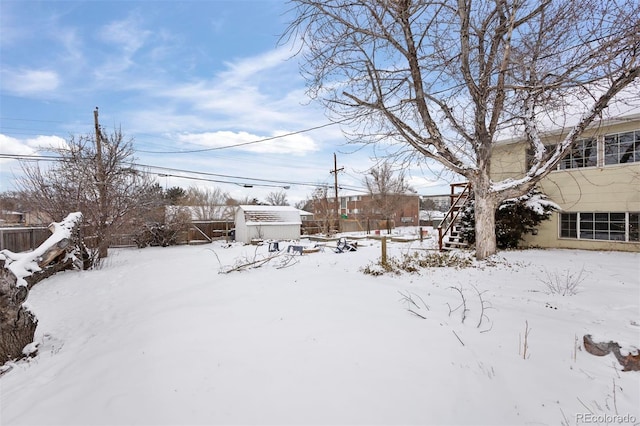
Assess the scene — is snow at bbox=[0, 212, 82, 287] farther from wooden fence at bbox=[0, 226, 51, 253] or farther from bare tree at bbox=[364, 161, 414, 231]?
bare tree at bbox=[364, 161, 414, 231]

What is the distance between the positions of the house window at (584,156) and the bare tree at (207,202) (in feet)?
91.9

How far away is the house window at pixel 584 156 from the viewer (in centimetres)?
1018

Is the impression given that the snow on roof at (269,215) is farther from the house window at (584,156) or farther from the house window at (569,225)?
the house window at (584,156)

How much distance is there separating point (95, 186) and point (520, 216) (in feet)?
51.9

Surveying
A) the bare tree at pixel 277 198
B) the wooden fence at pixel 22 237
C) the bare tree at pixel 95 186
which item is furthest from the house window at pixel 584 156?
the bare tree at pixel 277 198

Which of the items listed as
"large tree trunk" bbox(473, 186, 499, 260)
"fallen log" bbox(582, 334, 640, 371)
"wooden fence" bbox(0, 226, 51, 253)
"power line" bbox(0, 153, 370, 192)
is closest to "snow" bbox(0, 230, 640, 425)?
"fallen log" bbox(582, 334, 640, 371)

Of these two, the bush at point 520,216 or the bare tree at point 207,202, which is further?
the bare tree at point 207,202

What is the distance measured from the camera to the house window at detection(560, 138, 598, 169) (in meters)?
10.2

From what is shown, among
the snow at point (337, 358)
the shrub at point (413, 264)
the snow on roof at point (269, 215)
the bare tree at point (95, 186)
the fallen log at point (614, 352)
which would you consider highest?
the bare tree at point (95, 186)

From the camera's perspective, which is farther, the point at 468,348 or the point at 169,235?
the point at 169,235

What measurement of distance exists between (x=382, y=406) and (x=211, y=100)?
1453cm

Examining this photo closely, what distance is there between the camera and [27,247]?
12508 millimetres

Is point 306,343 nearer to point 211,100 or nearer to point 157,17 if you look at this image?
point 157,17

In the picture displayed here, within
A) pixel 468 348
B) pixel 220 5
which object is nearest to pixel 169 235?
pixel 220 5
